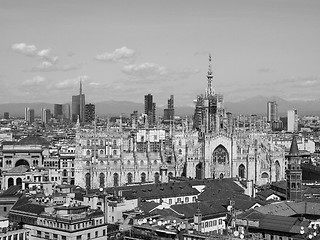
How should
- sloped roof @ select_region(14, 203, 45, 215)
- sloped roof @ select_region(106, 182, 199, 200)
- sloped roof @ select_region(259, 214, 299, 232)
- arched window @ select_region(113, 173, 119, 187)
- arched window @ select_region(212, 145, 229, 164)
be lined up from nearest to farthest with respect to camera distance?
sloped roof @ select_region(259, 214, 299, 232)
sloped roof @ select_region(14, 203, 45, 215)
sloped roof @ select_region(106, 182, 199, 200)
arched window @ select_region(113, 173, 119, 187)
arched window @ select_region(212, 145, 229, 164)

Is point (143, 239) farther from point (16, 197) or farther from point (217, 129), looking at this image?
point (217, 129)

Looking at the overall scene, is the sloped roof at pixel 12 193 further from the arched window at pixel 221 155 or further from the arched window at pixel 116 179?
the arched window at pixel 221 155

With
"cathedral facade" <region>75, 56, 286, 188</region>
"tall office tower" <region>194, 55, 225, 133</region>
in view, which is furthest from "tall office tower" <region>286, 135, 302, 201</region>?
"tall office tower" <region>194, 55, 225, 133</region>

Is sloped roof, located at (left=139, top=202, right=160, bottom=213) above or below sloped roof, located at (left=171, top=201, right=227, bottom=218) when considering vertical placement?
above

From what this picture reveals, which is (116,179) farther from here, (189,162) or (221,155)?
(221,155)

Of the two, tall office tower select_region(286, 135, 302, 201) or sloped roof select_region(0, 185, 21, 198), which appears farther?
tall office tower select_region(286, 135, 302, 201)

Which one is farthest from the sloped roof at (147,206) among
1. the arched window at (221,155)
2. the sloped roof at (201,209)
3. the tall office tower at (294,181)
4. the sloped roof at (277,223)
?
the arched window at (221,155)

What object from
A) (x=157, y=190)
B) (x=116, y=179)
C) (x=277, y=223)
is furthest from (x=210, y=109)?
(x=277, y=223)

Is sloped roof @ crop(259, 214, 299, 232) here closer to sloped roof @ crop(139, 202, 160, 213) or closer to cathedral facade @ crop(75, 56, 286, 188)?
sloped roof @ crop(139, 202, 160, 213)

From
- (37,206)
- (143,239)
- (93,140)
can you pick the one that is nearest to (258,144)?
(93,140)
